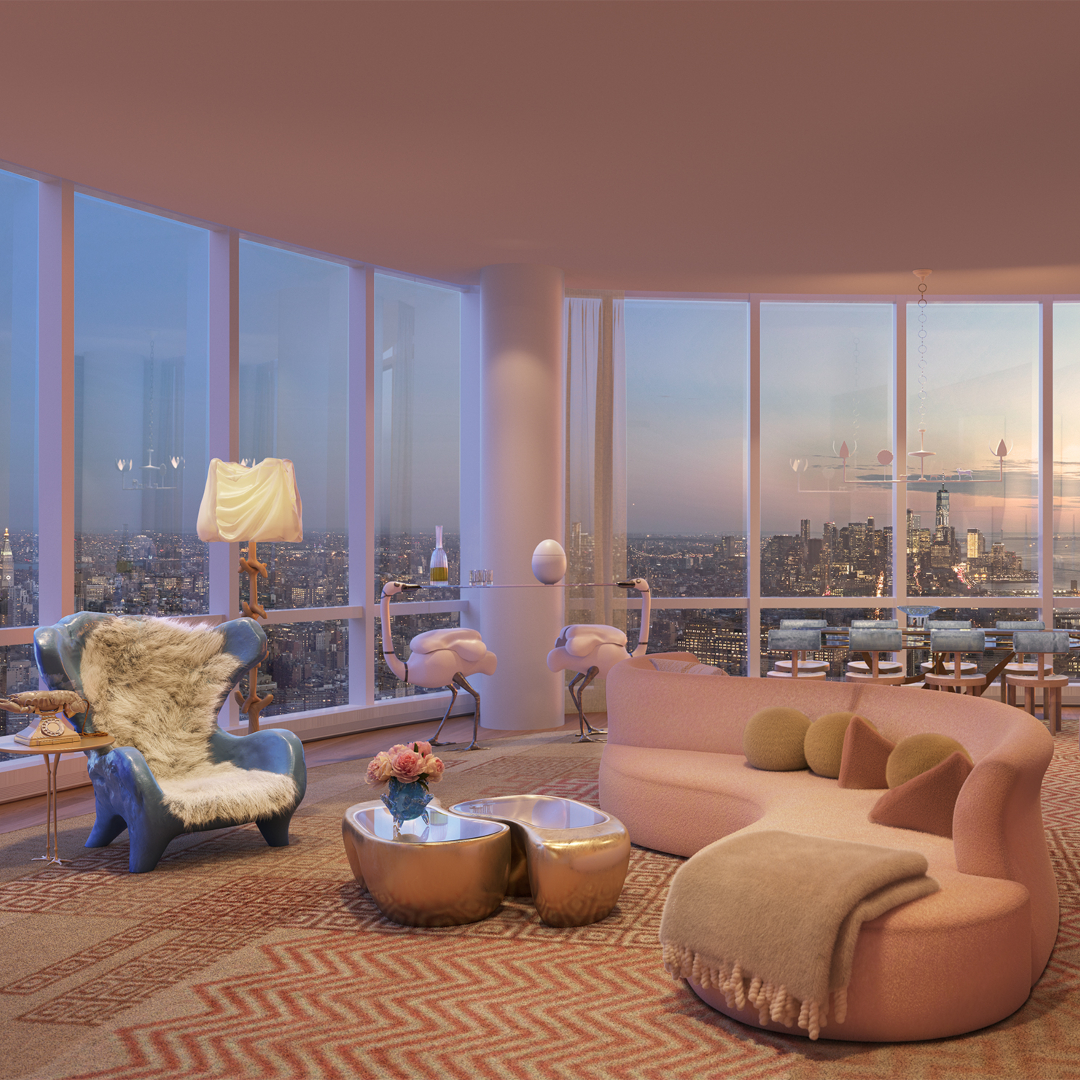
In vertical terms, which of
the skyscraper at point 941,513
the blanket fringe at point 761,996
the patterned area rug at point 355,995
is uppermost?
the skyscraper at point 941,513

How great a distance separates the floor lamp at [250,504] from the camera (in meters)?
5.51

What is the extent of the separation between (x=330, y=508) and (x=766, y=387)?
3.95 metres

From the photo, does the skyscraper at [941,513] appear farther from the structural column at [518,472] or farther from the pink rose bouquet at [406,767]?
the pink rose bouquet at [406,767]

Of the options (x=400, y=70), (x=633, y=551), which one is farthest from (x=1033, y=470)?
(x=400, y=70)

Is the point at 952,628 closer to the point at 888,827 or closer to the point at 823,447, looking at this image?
the point at 823,447

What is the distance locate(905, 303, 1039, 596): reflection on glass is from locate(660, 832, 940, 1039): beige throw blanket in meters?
6.77

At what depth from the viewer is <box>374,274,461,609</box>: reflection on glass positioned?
8.18m

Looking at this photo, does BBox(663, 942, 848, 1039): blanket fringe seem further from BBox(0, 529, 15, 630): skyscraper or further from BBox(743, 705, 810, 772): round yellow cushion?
BBox(0, 529, 15, 630): skyscraper

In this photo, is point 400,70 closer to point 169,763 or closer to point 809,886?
point 169,763

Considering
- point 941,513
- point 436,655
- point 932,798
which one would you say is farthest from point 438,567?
point 941,513

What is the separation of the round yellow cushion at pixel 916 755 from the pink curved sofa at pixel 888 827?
140mm

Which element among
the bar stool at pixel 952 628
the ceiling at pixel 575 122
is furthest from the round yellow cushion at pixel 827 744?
the bar stool at pixel 952 628

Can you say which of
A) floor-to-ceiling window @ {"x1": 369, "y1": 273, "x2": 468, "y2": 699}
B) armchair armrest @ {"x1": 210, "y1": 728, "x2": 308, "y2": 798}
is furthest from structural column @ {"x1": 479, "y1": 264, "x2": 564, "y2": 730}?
armchair armrest @ {"x1": 210, "y1": 728, "x2": 308, "y2": 798}

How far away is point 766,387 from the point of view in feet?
30.1
